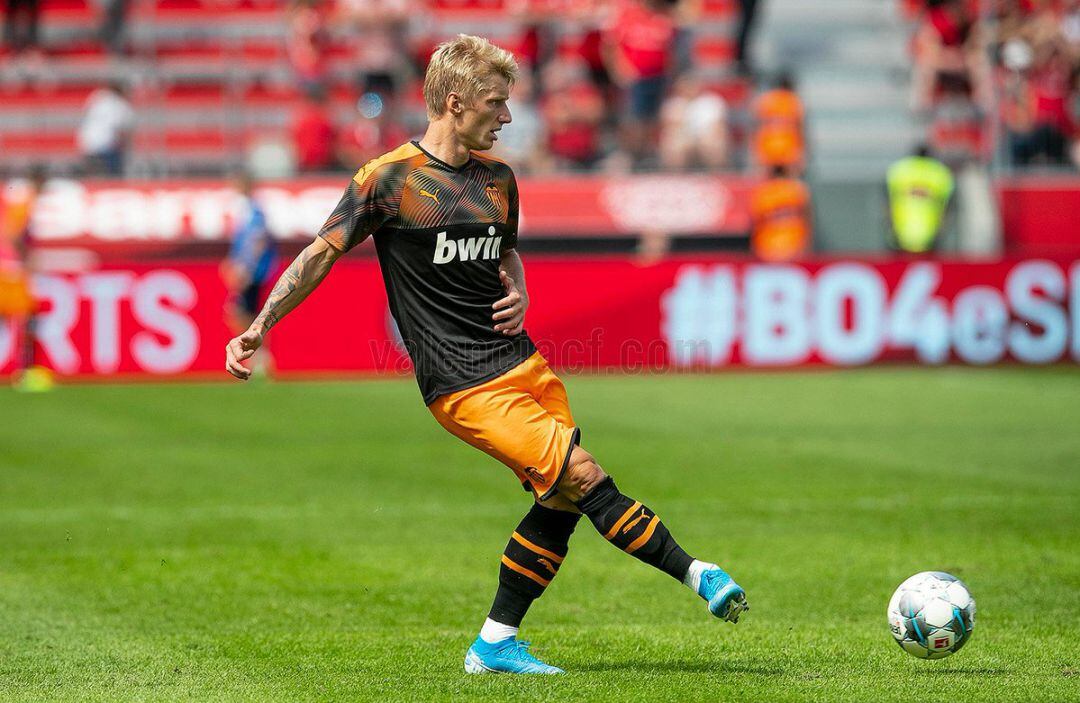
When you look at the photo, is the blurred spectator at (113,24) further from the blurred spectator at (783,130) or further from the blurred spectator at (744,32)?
the blurred spectator at (783,130)

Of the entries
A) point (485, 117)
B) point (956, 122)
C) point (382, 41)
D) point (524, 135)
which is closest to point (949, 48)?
point (956, 122)

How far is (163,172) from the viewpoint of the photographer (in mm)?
22828

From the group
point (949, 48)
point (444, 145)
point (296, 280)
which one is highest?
point (949, 48)

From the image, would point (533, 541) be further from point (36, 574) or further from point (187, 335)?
point (187, 335)

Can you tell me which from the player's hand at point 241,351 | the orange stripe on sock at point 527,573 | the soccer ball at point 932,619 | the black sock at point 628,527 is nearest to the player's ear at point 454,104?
the player's hand at point 241,351

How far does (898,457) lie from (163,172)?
533 inches

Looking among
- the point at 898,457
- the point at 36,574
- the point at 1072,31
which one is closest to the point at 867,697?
the point at 36,574

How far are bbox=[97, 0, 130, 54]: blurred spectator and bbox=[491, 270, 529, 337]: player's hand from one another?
66.5 ft

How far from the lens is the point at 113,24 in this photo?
979 inches

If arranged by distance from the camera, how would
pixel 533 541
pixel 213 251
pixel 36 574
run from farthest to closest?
pixel 213 251, pixel 36 574, pixel 533 541

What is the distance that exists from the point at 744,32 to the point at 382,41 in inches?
223

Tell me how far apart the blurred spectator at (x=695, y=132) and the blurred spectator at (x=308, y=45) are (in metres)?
5.31

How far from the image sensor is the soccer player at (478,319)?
5715 mm

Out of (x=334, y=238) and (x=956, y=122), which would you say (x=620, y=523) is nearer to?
(x=334, y=238)
